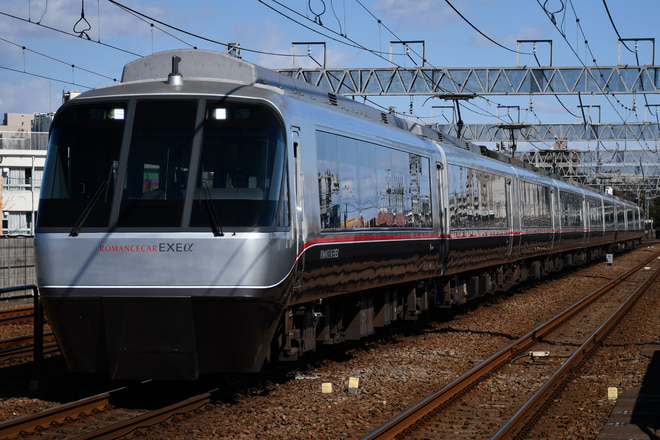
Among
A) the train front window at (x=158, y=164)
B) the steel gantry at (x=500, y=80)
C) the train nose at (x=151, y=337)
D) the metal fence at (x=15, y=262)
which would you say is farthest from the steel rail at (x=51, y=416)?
the steel gantry at (x=500, y=80)

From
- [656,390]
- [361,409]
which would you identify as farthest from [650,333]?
[361,409]

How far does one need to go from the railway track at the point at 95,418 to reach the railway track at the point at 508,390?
2.08 meters

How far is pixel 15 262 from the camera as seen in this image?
25094mm

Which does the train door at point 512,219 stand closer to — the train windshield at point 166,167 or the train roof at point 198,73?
the train roof at point 198,73

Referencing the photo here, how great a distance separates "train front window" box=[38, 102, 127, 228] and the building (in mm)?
37281

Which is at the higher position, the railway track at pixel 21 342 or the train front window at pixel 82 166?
the train front window at pixel 82 166

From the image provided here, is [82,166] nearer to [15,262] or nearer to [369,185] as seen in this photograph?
[369,185]

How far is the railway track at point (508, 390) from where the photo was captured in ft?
28.3

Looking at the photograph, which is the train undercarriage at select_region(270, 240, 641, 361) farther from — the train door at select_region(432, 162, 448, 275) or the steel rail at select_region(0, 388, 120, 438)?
the steel rail at select_region(0, 388, 120, 438)

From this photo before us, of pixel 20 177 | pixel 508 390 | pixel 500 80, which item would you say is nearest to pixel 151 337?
pixel 508 390

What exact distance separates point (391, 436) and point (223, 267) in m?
2.18

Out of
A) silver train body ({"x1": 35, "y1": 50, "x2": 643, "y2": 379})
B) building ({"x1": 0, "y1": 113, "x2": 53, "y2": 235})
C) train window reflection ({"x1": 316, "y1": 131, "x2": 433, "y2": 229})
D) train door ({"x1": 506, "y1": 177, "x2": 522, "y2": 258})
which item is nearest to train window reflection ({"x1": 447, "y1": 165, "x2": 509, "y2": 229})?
train door ({"x1": 506, "y1": 177, "x2": 522, "y2": 258})

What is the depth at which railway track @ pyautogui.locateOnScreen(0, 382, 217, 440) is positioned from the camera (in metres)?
8.08

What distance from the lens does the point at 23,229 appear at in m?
48.1
